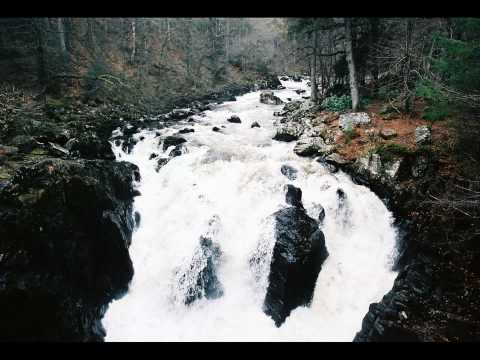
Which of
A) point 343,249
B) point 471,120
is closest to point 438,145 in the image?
point 471,120

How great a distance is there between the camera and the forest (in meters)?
8.10

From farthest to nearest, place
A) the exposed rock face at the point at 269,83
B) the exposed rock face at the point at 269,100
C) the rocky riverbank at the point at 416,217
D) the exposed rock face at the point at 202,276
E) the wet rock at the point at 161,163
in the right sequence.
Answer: the exposed rock face at the point at 269,83 → the exposed rock face at the point at 269,100 → the wet rock at the point at 161,163 → the exposed rock face at the point at 202,276 → the rocky riverbank at the point at 416,217

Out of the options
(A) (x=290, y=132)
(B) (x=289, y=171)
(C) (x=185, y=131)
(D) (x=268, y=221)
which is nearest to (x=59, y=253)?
(D) (x=268, y=221)

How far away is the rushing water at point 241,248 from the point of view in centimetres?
983

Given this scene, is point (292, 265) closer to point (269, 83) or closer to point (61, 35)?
point (61, 35)

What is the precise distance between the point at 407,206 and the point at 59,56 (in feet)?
92.3

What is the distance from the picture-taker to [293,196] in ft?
39.4


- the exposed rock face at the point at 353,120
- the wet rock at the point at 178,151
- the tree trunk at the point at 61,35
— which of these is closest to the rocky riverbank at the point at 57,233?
the wet rock at the point at 178,151

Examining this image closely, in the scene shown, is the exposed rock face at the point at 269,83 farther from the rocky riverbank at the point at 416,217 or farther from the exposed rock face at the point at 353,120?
Result: the exposed rock face at the point at 353,120

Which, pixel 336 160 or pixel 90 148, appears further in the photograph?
pixel 90 148

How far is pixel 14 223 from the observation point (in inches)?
309

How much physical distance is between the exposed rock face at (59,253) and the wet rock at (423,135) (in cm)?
1237

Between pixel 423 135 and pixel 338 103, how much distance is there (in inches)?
266

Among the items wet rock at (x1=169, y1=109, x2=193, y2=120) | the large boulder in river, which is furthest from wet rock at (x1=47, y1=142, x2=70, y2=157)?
wet rock at (x1=169, y1=109, x2=193, y2=120)
